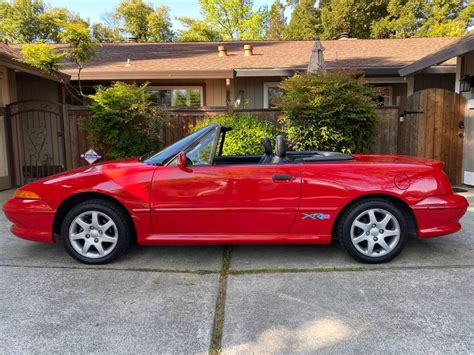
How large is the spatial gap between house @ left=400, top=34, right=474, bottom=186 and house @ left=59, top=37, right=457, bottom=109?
66.8 inches

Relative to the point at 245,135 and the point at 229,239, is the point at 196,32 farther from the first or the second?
the point at 229,239

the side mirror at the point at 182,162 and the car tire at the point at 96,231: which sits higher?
the side mirror at the point at 182,162

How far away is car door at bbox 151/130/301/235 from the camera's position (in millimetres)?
3824

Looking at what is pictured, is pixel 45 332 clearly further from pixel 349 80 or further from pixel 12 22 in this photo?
pixel 12 22

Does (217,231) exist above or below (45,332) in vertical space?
above

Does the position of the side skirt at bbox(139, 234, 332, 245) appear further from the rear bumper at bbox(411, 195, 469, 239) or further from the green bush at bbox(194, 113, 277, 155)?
the green bush at bbox(194, 113, 277, 155)

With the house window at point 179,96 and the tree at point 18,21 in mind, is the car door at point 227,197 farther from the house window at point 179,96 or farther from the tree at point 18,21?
the tree at point 18,21

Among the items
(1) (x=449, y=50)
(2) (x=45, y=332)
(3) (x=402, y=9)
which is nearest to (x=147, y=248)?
(2) (x=45, y=332)

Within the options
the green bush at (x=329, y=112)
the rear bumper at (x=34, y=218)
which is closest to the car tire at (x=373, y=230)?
the rear bumper at (x=34, y=218)

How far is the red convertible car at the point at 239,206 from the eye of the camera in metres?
3.83

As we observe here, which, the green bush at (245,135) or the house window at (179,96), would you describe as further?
the house window at (179,96)

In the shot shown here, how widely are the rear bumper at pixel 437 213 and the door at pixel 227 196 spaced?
1.26 metres

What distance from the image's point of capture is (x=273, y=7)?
4238cm

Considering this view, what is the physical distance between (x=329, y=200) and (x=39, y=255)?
3.18m
